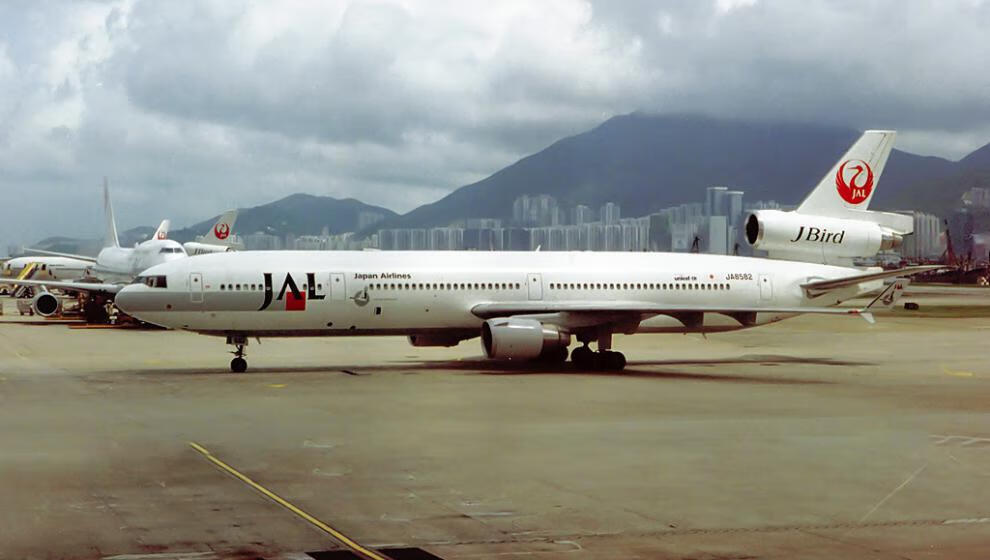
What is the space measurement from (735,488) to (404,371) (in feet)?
64.1

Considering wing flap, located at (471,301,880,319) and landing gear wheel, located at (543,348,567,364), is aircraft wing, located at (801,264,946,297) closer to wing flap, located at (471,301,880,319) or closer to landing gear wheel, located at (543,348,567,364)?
wing flap, located at (471,301,880,319)

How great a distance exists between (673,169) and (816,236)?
41.8m

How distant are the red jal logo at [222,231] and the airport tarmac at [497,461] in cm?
4921

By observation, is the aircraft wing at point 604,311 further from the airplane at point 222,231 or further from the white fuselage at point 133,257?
the airplane at point 222,231

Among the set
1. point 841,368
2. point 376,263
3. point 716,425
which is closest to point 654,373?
point 841,368

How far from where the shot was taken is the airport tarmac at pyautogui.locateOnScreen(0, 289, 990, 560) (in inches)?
484

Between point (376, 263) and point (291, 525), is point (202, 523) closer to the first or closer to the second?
point (291, 525)

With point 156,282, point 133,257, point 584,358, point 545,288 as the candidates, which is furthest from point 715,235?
point 133,257

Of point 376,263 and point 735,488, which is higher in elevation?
point 376,263

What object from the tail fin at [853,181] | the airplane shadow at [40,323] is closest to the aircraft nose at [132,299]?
the tail fin at [853,181]

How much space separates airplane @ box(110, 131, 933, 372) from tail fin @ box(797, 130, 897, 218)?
0.15ft

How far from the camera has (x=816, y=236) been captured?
130ft

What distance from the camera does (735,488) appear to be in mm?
15195

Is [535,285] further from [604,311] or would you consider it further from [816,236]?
[816,236]
